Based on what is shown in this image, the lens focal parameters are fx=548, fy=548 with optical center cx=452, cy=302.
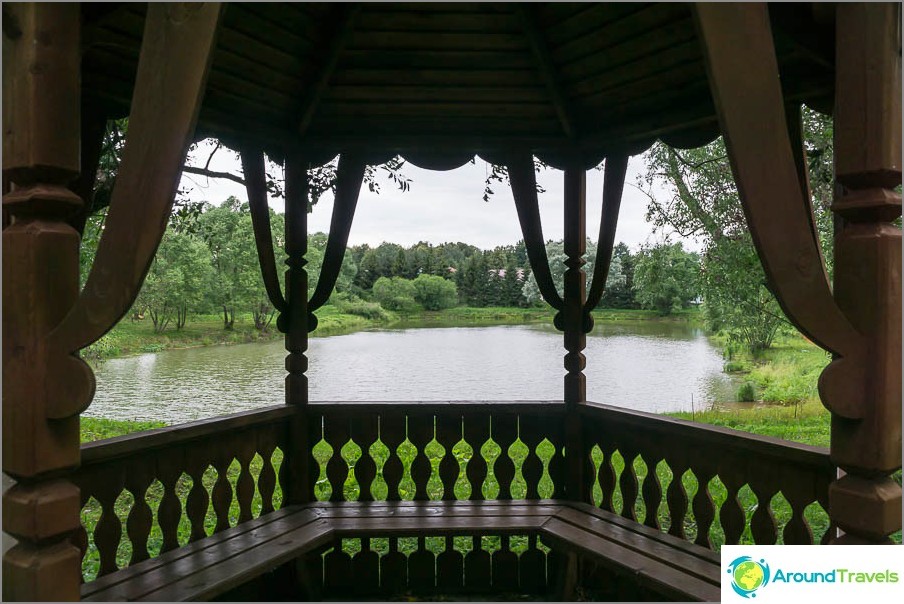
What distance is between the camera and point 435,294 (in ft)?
24.8

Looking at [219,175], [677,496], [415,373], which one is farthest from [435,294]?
[677,496]

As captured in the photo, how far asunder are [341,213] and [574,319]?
1634 mm

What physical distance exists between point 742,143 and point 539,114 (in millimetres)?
2027

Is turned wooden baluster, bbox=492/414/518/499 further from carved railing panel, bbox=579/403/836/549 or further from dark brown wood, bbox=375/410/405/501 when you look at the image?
dark brown wood, bbox=375/410/405/501

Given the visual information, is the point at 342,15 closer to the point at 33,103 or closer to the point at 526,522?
the point at 33,103

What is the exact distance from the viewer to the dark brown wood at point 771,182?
4.72ft

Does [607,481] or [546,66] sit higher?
[546,66]

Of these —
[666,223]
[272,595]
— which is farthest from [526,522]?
[666,223]

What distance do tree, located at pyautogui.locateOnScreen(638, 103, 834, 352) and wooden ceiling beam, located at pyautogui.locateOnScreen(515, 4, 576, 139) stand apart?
2.96 m

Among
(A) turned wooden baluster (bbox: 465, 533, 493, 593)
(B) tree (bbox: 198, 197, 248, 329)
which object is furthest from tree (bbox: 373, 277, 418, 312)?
(A) turned wooden baluster (bbox: 465, 533, 493, 593)

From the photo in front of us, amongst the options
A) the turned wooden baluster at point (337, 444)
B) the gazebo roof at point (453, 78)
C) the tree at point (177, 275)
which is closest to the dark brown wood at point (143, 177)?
the gazebo roof at point (453, 78)

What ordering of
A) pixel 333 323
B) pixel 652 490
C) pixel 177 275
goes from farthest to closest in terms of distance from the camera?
pixel 177 275, pixel 333 323, pixel 652 490

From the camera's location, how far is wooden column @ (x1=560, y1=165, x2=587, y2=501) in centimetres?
346

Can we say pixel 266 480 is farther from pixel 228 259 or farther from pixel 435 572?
pixel 228 259
